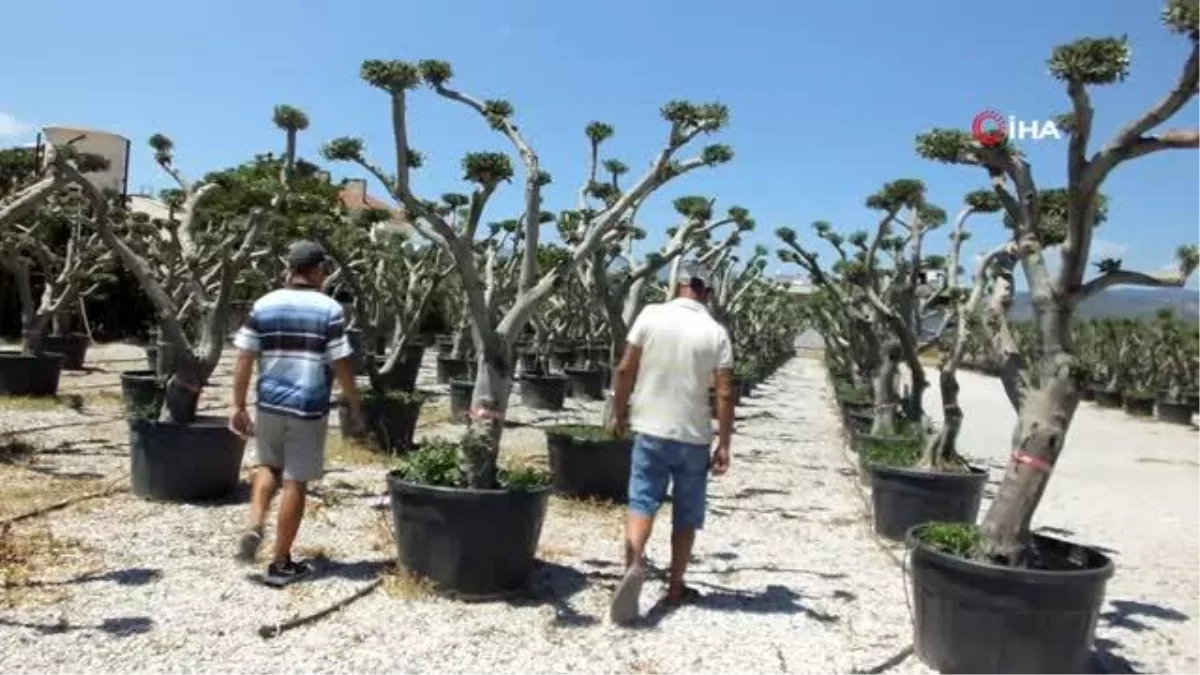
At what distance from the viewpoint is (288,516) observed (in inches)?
171

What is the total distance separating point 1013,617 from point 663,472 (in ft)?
4.79

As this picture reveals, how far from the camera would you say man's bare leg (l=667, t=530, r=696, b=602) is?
4.45 metres

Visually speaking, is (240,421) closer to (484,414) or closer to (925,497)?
(484,414)

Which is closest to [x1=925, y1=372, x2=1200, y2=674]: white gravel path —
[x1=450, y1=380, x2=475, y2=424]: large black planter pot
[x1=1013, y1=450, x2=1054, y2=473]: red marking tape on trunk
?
[x1=1013, y1=450, x2=1054, y2=473]: red marking tape on trunk

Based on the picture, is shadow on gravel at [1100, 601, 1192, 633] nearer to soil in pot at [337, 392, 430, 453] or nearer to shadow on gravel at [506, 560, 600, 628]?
shadow on gravel at [506, 560, 600, 628]

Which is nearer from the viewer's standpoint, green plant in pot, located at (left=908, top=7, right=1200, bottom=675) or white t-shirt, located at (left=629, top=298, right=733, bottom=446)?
green plant in pot, located at (left=908, top=7, right=1200, bottom=675)

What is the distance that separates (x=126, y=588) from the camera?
421 cm

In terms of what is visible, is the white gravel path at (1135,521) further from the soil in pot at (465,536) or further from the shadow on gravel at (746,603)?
the soil in pot at (465,536)

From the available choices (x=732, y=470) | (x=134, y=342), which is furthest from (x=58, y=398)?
(x=134, y=342)

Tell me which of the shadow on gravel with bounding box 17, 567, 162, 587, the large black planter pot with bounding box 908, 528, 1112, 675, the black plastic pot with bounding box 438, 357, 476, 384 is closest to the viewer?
the large black planter pot with bounding box 908, 528, 1112, 675

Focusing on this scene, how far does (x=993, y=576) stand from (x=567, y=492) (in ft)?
12.7

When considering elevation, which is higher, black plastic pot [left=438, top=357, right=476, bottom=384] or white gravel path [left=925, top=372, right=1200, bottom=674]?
black plastic pot [left=438, top=357, right=476, bottom=384]

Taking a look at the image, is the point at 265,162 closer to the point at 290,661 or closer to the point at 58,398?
the point at 58,398

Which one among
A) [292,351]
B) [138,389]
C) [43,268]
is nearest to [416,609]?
[292,351]
